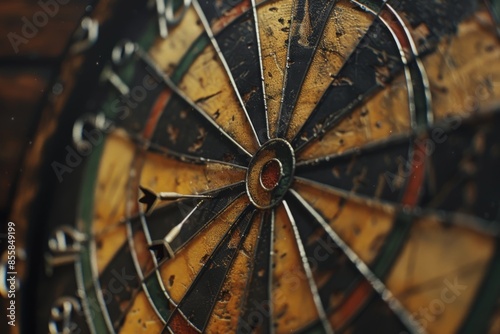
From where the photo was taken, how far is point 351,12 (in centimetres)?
119

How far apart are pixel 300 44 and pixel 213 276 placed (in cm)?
49

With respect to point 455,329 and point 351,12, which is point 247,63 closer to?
point 351,12

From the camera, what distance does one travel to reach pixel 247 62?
134cm

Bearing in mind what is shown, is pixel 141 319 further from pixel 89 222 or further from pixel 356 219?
pixel 356 219

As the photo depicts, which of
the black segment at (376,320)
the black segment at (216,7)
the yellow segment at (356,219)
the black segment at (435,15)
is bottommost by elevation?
the black segment at (376,320)

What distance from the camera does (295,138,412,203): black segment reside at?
3.42ft

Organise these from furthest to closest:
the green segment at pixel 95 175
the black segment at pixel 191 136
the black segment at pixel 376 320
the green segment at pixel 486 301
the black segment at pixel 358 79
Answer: the green segment at pixel 95 175
the black segment at pixel 191 136
the black segment at pixel 358 79
the black segment at pixel 376 320
the green segment at pixel 486 301

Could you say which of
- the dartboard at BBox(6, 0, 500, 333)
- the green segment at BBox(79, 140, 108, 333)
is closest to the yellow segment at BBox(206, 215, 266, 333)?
the dartboard at BBox(6, 0, 500, 333)

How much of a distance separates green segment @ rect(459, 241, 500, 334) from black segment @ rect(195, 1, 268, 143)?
0.53 metres

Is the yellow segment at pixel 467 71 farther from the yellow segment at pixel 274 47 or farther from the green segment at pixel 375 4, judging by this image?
the yellow segment at pixel 274 47

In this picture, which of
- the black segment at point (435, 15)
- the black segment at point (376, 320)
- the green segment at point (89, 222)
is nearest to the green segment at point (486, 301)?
the black segment at point (376, 320)

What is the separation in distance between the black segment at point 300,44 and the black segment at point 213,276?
20 cm

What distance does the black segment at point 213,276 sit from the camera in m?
1.28

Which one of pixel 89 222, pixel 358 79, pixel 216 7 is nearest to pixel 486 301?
pixel 358 79
